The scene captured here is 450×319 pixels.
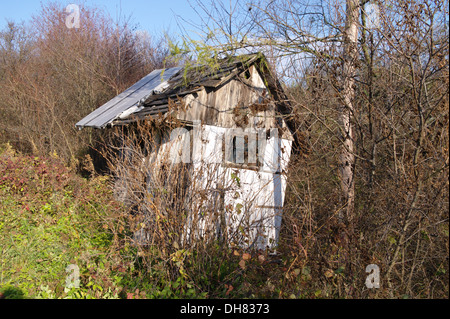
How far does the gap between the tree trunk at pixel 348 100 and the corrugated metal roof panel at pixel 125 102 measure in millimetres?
3343

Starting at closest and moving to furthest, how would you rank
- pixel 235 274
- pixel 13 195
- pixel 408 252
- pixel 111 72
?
1. pixel 408 252
2. pixel 235 274
3. pixel 13 195
4. pixel 111 72

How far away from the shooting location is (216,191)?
5.08m

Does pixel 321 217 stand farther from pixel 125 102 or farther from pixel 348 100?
pixel 125 102

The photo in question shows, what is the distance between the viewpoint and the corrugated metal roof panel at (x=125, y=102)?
22.7 feet

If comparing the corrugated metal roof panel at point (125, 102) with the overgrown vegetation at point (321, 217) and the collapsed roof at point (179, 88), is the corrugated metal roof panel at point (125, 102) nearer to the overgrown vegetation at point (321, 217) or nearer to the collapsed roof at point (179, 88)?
the collapsed roof at point (179, 88)

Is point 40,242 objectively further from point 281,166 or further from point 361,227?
point 361,227

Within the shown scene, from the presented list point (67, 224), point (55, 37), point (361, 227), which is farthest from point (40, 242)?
point (55, 37)

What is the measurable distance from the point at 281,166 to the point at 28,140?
366 inches

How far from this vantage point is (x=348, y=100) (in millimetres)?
5875

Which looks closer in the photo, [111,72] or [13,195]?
[13,195]

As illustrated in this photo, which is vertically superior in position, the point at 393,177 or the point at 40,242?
the point at 393,177

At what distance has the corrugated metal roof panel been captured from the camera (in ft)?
22.7

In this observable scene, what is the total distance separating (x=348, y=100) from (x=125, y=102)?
4558 mm

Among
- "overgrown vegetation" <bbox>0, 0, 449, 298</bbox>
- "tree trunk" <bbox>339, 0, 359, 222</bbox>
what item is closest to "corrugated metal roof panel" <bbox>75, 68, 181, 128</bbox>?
"overgrown vegetation" <bbox>0, 0, 449, 298</bbox>
